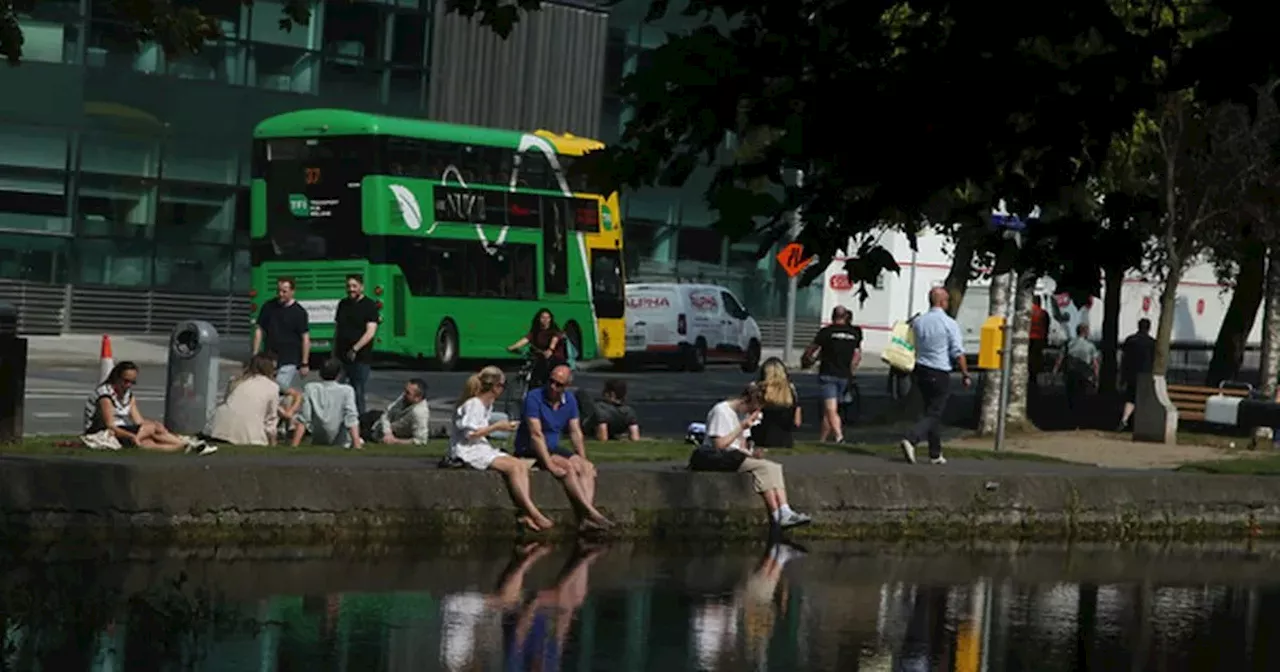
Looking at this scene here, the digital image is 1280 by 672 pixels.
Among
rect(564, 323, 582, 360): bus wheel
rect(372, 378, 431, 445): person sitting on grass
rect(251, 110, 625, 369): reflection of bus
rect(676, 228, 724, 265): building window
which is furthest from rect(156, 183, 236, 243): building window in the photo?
rect(372, 378, 431, 445): person sitting on grass

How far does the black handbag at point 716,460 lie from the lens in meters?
21.3

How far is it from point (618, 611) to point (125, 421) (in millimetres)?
6920

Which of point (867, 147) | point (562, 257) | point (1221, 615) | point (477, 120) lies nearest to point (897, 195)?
point (867, 147)

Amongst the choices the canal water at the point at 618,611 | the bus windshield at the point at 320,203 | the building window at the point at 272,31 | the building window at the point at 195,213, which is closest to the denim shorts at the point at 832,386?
the canal water at the point at 618,611

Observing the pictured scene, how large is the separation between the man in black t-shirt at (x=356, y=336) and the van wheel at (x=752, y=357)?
2305cm

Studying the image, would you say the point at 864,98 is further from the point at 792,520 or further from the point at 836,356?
the point at 836,356

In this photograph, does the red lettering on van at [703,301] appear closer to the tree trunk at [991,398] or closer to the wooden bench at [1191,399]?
the wooden bench at [1191,399]

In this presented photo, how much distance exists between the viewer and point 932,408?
24.8 meters

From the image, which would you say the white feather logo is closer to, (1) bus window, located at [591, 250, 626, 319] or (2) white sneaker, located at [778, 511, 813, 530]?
(1) bus window, located at [591, 250, 626, 319]

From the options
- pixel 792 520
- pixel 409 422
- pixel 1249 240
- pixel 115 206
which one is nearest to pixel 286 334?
pixel 409 422

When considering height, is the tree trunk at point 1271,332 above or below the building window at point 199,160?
below

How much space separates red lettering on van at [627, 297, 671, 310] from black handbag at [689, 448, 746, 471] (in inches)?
1021

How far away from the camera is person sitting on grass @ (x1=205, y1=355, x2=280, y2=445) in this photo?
22.5m

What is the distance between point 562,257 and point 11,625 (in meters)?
30.3
